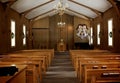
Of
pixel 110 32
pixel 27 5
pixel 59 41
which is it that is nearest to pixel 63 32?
pixel 59 41

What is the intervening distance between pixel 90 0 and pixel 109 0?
83.2 inches

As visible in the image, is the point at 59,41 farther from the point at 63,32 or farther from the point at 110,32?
the point at 110,32

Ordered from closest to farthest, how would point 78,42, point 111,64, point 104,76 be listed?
point 104,76 < point 111,64 < point 78,42

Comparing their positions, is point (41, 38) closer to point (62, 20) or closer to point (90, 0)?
point (62, 20)

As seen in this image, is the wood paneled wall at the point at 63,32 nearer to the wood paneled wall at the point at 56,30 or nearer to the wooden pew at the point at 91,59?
the wood paneled wall at the point at 56,30

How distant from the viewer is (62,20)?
2223 centimetres

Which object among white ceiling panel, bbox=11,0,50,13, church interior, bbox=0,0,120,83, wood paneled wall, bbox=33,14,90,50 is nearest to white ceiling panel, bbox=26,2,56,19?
church interior, bbox=0,0,120,83

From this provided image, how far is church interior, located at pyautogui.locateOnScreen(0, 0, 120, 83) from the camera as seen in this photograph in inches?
198

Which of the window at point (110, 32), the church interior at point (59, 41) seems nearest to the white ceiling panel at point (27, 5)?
the church interior at point (59, 41)

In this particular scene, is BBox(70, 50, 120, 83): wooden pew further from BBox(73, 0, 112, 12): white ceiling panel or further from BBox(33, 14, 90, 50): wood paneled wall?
BBox(33, 14, 90, 50): wood paneled wall

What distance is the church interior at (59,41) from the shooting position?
16.5 ft

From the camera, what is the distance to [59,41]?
2178cm

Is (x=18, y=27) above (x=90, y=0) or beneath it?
beneath

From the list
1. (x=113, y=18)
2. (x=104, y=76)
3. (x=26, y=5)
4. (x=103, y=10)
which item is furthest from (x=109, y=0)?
(x=104, y=76)
